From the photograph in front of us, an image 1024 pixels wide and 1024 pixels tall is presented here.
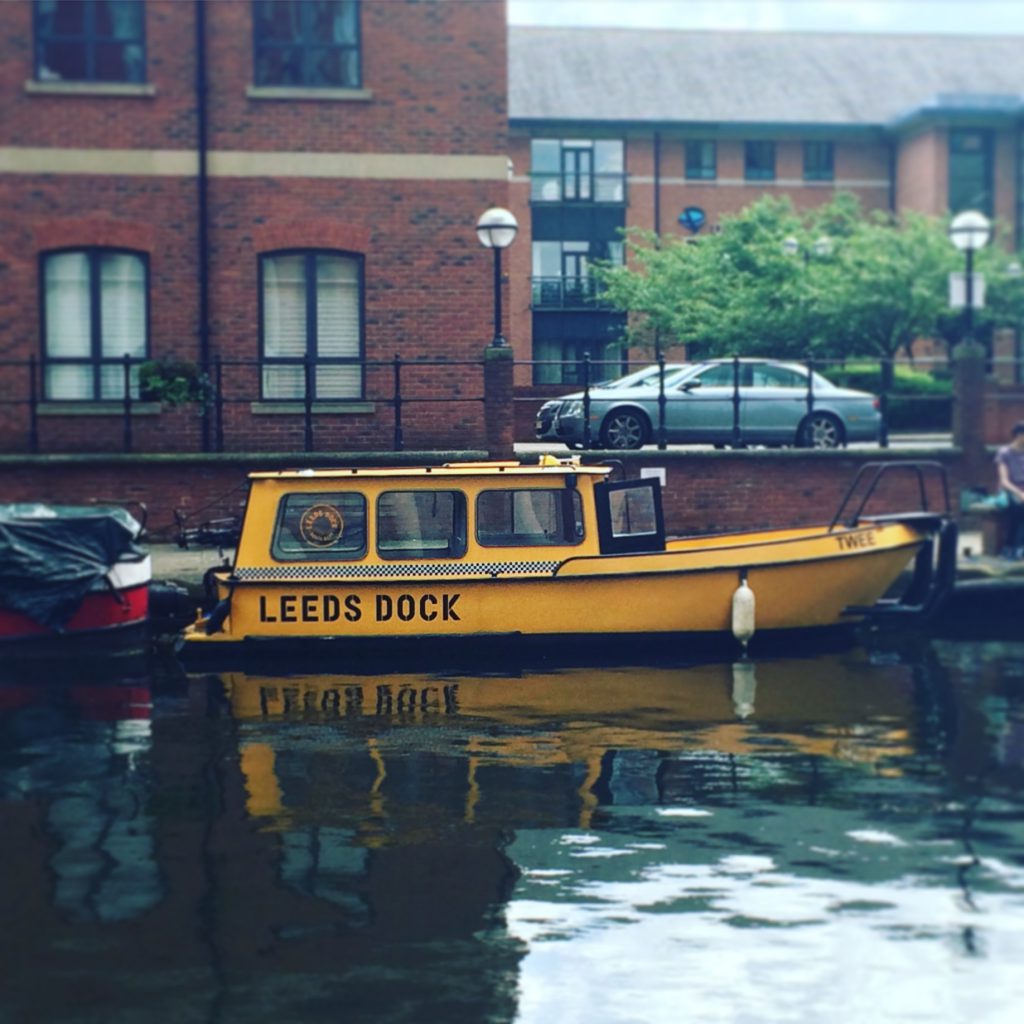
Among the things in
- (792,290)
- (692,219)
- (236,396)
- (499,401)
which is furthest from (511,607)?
(692,219)

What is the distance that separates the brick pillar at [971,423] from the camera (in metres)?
23.0

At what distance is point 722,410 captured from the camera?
2342 centimetres

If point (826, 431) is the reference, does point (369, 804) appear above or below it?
below

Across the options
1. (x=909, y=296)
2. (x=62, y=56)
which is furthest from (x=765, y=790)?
(x=909, y=296)

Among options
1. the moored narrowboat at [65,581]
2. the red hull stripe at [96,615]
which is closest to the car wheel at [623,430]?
the red hull stripe at [96,615]

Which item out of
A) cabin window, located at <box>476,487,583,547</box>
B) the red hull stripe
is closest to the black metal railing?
the red hull stripe

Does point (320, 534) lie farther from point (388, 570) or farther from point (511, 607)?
point (511, 607)

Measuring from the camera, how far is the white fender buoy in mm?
16922

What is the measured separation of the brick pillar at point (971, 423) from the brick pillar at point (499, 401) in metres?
6.03

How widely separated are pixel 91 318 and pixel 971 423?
38.3 ft

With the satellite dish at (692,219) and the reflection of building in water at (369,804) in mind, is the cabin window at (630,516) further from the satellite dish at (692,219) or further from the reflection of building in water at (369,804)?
the satellite dish at (692,219)

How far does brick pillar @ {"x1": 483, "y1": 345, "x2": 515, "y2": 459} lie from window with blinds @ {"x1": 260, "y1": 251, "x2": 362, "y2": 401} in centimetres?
232

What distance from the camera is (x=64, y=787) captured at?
1210 centimetres

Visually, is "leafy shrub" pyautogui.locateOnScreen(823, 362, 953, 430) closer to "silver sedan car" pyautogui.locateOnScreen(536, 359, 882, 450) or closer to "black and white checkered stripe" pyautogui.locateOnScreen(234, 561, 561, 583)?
"silver sedan car" pyautogui.locateOnScreen(536, 359, 882, 450)
